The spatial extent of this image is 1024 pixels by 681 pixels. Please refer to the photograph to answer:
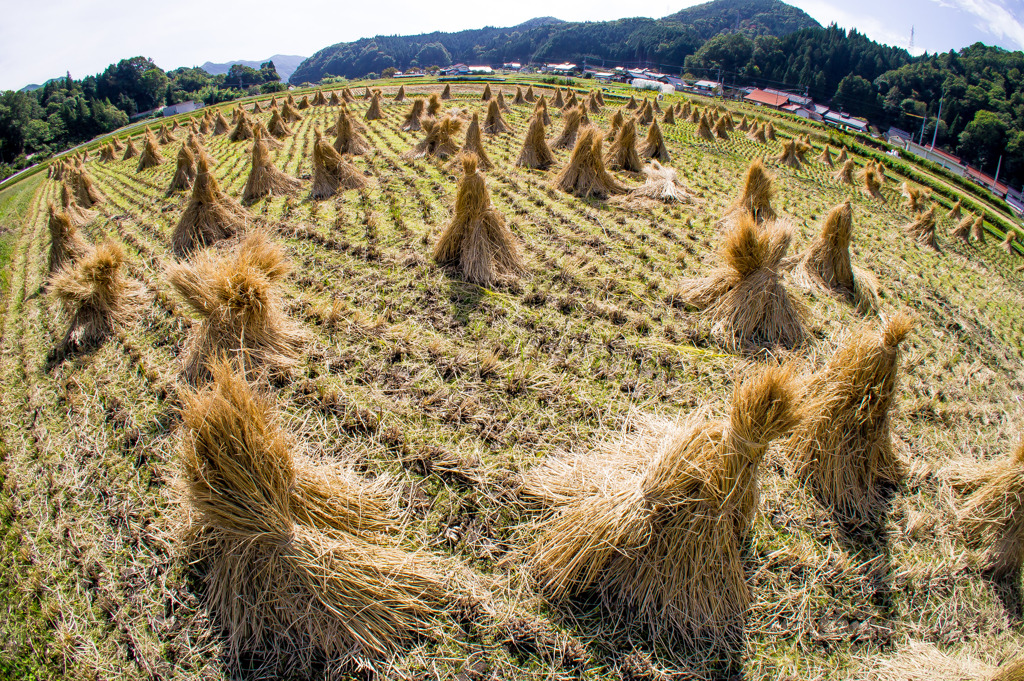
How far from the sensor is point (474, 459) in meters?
3.85

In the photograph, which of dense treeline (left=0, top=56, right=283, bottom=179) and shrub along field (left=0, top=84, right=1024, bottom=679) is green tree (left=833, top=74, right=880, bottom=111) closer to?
dense treeline (left=0, top=56, right=283, bottom=179)

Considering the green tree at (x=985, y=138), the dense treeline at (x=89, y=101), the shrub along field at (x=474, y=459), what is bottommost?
the green tree at (x=985, y=138)

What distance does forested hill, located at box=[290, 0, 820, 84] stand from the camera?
419ft

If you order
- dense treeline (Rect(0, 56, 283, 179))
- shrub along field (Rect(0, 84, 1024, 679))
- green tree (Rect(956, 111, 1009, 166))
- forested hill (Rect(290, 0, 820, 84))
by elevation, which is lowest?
green tree (Rect(956, 111, 1009, 166))

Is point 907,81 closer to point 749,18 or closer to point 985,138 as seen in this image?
point 985,138

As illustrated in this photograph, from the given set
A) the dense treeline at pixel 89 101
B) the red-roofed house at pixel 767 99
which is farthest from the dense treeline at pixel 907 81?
the dense treeline at pixel 89 101

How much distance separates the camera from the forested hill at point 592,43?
419 ft

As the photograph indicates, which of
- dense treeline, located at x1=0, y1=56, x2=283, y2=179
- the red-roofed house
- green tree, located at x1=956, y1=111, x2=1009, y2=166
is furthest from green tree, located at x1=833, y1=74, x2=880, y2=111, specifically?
dense treeline, located at x1=0, y1=56, x2=283, y2=179

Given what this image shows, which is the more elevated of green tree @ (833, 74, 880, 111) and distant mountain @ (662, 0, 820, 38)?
distant mountain @ (662, 0, 820, 38)

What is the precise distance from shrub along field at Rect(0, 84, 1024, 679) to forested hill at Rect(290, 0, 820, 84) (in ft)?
458

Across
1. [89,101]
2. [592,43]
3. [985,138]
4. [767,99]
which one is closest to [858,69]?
[985,138]

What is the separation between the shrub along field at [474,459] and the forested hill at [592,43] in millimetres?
139507

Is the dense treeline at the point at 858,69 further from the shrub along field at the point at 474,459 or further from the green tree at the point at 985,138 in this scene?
the shrub along field at the point at 474,459

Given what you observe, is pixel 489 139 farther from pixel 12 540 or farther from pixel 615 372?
pixel 12 540
